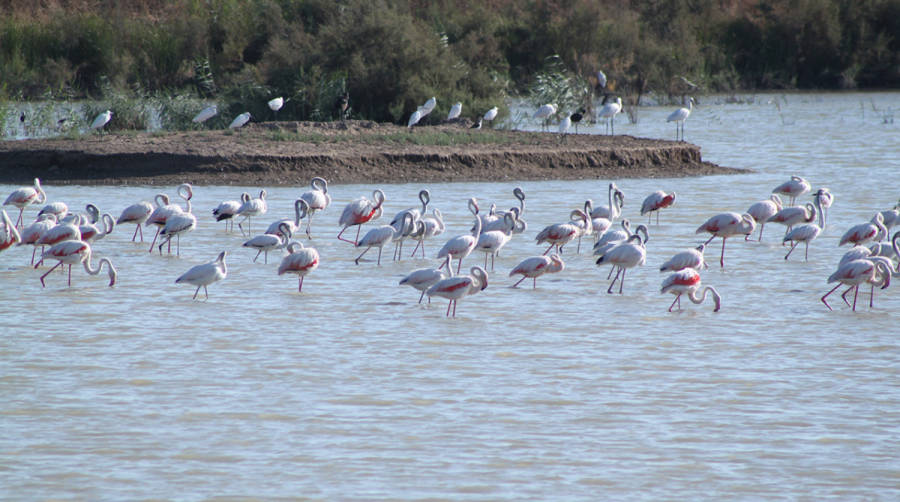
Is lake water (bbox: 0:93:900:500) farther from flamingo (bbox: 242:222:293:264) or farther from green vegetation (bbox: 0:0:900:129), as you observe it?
green vegetation (bbox: 0:0:900:129)

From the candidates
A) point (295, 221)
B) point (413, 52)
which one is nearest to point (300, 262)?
point (295, 221)

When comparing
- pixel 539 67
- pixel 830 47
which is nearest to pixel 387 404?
pixel 539 67

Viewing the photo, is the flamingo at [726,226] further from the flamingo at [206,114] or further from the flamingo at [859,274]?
the flamingo at [206,114]

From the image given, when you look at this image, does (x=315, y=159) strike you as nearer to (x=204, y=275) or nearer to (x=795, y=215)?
(x=795, y=215)

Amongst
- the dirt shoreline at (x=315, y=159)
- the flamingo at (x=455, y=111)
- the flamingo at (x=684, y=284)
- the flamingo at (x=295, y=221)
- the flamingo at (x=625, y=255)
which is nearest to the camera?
the flamingo at (x=684, y=284)

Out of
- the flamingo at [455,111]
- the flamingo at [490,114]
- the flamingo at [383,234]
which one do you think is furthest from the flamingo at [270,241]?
the flamingo at [490,114]

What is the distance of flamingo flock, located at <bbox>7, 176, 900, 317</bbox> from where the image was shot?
9.82 m

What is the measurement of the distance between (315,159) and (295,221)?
25.2 feet

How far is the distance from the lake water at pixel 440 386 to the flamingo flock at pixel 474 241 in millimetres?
238

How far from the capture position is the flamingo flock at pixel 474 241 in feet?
32.2

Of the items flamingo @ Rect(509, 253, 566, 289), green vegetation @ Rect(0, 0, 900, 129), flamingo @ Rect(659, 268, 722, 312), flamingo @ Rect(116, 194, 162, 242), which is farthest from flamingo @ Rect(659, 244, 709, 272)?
green vegetation @ Rect(0, 0, 900, 129)

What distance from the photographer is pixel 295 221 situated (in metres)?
13.2

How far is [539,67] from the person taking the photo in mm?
39406

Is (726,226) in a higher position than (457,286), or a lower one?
lower
